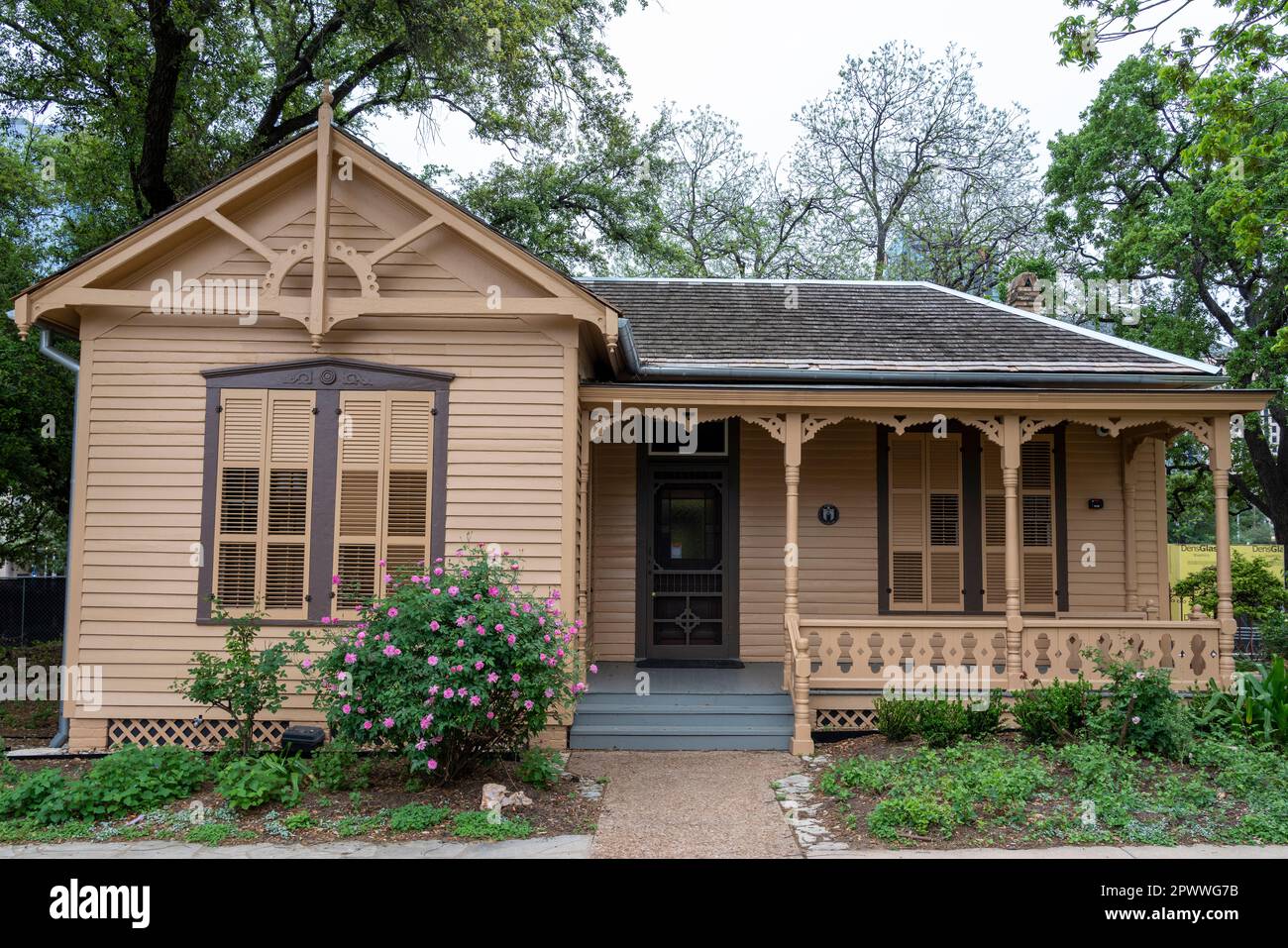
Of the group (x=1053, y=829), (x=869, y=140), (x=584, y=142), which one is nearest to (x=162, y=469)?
(x=1053, y=829)

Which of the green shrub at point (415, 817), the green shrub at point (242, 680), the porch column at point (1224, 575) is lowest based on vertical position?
the green shrub at point (415, 817)

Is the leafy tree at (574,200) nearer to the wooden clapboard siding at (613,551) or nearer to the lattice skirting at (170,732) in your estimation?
the wooden clapboard siding at (613,551)

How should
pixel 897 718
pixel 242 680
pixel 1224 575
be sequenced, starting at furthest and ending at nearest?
pixel 1224 575 → pixel 897 718 → pixel 242 680

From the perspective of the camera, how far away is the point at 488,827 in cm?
562

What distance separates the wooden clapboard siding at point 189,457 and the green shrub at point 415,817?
224cm

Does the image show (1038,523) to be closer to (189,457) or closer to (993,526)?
(993,526)

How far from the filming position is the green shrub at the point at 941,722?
295 inches

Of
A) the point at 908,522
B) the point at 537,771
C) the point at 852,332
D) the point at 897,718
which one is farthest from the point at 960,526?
the point at 537,771

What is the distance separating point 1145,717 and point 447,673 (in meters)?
5.50

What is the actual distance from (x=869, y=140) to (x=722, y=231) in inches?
195

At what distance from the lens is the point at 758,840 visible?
18.2 feet

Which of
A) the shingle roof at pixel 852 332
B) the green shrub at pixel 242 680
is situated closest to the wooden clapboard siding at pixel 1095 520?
the shingle roof at pixel 852 332

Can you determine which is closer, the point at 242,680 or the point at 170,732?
the point at 242,680

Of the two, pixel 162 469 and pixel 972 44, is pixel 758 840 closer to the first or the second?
pixel 162 469
